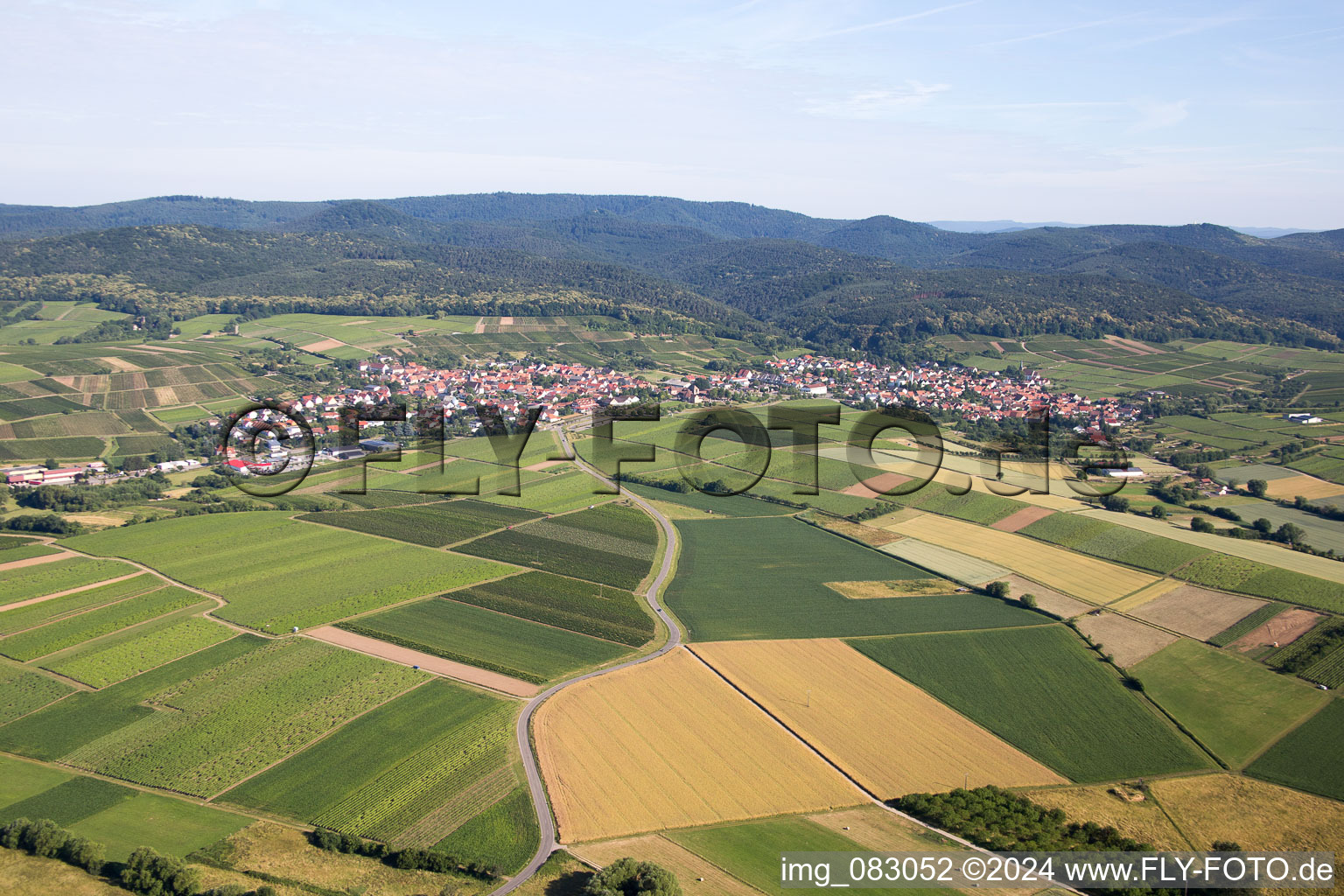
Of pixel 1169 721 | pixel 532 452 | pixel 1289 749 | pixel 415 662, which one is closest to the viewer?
pixel 1289 749

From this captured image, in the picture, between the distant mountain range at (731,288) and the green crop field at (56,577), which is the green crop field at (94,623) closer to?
the green crop field at (56,577)

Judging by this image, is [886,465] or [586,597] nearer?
[586,597]

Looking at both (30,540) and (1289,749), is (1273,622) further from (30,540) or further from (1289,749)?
(30,540)

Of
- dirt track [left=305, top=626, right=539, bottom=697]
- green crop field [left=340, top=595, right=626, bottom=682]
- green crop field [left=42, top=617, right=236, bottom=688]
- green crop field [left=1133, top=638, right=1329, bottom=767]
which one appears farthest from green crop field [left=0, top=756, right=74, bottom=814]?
green crop field [left=1133, top=638, right=1329, bottom=767]

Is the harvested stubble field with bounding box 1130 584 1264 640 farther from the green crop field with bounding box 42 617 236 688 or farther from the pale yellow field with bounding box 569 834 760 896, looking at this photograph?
the green crop field with bounding box 42 617 236 688

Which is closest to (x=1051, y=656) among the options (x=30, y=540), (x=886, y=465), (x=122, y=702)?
(x=886, y=465)

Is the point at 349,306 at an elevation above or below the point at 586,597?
above
